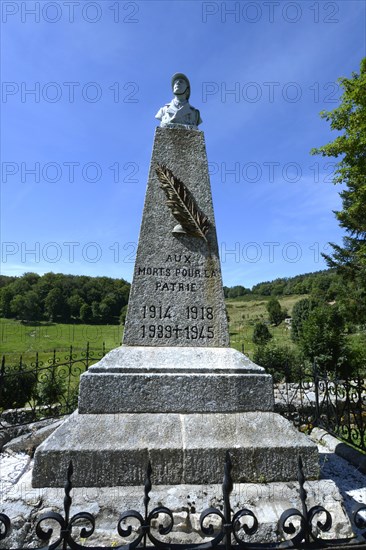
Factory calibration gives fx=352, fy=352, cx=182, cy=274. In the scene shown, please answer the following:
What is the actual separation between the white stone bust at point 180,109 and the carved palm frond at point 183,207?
88cm

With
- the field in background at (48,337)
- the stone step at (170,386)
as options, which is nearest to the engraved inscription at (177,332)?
the stone step at (170,386)

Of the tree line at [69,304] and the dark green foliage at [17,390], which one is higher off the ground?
the tree line at [69,304]

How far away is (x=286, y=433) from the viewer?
3.02 meters

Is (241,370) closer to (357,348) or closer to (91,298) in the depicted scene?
(357,348)

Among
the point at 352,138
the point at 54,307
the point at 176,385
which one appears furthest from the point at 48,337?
the point at 176,385

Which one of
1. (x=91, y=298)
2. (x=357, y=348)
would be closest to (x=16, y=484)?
(x=357, y=348)

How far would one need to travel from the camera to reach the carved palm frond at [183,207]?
4.00 m

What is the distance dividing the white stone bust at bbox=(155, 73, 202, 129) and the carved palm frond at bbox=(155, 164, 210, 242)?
0.88 m

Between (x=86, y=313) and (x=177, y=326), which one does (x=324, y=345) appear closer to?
(x=177, y=326)

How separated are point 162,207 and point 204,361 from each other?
1.81 meters

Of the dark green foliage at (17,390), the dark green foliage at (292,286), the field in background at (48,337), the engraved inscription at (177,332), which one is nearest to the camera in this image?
the engraved inscription at (177,332)

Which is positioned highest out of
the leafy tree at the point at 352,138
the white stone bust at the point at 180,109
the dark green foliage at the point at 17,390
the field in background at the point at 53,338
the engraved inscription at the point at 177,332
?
the leafy tree at the point at 352,138

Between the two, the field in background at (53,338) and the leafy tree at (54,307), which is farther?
the leafy tree at (54,307)

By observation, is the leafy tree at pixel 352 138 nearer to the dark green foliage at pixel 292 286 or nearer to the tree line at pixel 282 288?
the dark green foliage at pixel 292 286
